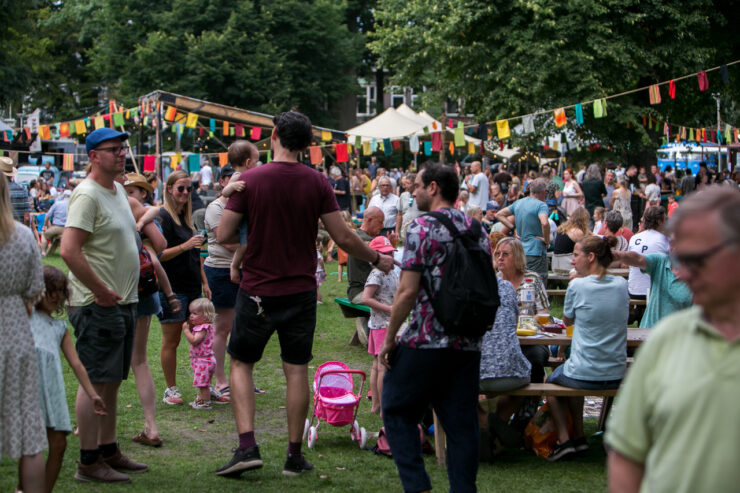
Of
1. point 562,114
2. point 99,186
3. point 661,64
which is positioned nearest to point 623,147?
point 661,64

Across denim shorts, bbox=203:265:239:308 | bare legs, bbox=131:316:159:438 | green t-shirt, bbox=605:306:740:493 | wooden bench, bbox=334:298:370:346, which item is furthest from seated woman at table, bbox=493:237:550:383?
green t-shirt, bbox=605:306:740:493

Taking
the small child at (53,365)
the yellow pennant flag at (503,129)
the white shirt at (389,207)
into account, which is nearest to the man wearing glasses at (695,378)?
the small child at (53,365)

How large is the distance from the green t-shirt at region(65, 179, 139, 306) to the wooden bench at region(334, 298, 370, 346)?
289 cm

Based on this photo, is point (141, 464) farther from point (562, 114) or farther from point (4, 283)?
point (562, 114)

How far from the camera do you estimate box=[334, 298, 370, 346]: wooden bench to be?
791 cm

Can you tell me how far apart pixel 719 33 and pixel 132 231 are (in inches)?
965

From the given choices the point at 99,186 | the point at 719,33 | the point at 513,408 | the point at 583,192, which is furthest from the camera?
the point at 719,33

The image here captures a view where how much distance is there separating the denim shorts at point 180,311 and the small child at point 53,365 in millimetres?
2028

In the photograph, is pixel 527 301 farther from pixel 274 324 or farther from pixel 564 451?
pixel 274 324

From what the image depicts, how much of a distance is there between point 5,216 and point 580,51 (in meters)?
21.8

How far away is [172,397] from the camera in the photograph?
22.2ft

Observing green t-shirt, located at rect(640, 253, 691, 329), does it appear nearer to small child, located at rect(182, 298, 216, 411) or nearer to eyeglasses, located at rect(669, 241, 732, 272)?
small child, located at rect(182, 298, 216, 411)

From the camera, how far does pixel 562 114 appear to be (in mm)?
19078

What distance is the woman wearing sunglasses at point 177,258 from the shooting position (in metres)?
6.31
